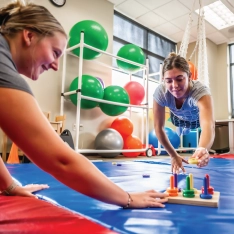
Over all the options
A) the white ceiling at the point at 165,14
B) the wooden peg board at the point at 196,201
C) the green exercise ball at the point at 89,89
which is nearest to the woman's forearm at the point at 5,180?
the wooden peg board at the point at 196,201

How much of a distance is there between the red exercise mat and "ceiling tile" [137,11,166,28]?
406 centimetres

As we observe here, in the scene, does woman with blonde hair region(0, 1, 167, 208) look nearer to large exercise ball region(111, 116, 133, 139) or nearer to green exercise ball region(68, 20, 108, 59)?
green exercise ball region(68, 20, 108, 59)

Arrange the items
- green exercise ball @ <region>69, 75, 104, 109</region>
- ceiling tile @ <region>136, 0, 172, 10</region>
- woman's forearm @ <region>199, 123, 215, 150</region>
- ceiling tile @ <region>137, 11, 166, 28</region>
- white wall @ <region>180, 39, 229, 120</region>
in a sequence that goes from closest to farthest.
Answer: woman's forearm @ <region>199, 123, 215, 150</region> < green exercise ball @ <region>69, 75, 104, 109</region> < ceiling tile @ <region>136, 0, 172, 10</region> < ceiling tile @ <region>137, 11, 166, 28</region> < white wall @ <region>180, 39, 229, 120</region>

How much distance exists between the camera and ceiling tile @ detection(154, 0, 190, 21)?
154 inches

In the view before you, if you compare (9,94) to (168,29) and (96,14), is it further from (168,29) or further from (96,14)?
(168,29)

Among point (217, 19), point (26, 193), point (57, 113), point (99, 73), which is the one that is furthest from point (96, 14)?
point (26, 193)

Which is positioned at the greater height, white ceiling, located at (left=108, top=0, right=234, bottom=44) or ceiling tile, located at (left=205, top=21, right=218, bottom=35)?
ceiling tile, located at (left=205, top=21, right=218, bottom=35)

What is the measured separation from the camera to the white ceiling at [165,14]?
3.85 meters

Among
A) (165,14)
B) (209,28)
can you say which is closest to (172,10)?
(165,14)

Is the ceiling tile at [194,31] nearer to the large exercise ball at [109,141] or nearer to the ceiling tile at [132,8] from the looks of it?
the ceiling tile at [132,8]

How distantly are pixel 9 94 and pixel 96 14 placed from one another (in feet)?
11.4

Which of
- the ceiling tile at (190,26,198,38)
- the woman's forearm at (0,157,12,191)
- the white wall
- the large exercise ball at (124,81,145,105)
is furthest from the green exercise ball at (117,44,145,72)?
the woman's forearm at (0,157,12,191)

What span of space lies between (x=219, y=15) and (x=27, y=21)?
4568 millimetres

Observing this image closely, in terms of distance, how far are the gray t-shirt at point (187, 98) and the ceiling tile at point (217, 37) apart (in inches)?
157
